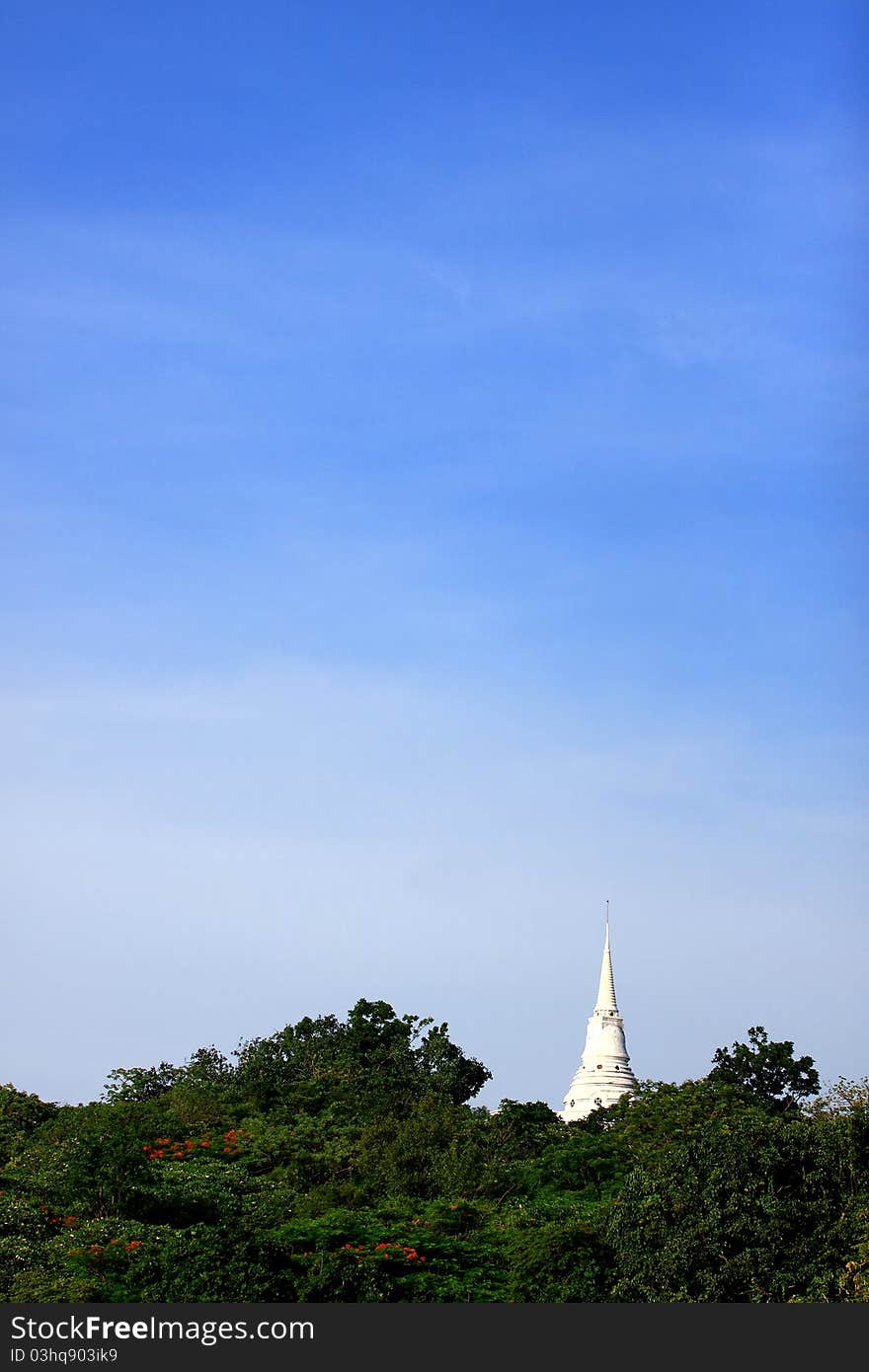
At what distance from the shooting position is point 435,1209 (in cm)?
2878

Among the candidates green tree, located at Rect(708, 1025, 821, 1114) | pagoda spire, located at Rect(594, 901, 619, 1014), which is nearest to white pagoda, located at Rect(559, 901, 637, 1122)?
pagoda spire, located at Rect(594, 901, 619, 1014)

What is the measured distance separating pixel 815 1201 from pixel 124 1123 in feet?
41.5

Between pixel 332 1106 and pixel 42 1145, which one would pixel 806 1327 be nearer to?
pixel 42 1145

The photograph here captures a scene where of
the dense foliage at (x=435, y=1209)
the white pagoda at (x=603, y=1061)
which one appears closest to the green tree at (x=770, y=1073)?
the dense foliage at (x=435, y=1209)

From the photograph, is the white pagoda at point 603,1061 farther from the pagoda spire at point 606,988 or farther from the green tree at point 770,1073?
the green tree at point 770,1073

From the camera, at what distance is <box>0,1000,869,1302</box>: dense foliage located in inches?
917

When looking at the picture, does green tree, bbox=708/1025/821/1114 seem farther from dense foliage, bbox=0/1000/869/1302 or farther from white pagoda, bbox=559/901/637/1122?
white pagoda, bbox=559/901/637/1122

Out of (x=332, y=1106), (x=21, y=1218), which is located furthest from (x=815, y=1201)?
(x=332, y=1106)

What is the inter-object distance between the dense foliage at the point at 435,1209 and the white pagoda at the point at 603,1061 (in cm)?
3338

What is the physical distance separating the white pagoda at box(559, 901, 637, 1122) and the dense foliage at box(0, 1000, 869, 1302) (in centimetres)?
3338

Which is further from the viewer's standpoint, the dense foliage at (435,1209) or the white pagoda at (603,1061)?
the white pagoda at (603,1061)

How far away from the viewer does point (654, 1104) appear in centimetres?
3941

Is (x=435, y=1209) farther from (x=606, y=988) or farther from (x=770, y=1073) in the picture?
(x=606, y=988)

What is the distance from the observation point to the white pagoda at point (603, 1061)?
234 ft
